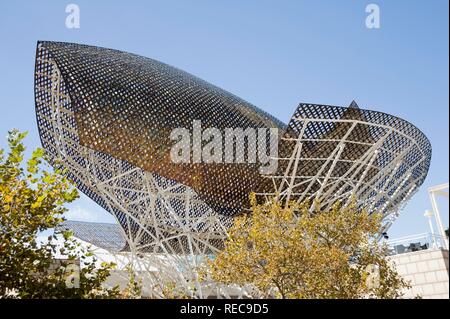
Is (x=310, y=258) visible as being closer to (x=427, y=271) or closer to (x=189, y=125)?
(x=189, y=125)

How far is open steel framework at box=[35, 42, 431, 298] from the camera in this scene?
1669 cm

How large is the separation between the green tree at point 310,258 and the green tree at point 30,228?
18.5 ft

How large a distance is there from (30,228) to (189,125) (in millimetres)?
10154

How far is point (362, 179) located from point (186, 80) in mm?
7976

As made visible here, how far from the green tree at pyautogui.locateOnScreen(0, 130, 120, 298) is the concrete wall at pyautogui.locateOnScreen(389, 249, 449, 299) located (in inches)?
607

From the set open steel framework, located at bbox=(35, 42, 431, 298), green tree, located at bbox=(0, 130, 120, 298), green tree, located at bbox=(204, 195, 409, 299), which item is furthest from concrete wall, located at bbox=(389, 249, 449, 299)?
green tree, located at bbox=(0, 130, 120, 298)

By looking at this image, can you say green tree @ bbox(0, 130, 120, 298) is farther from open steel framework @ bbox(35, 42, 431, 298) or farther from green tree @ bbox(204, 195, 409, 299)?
open steel framework @ bbox(35, 42, 431, 298)

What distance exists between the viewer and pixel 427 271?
21078 mm

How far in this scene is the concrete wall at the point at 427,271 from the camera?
810 inches

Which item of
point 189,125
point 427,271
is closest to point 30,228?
point 189,125

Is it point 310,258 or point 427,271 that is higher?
point 310,258

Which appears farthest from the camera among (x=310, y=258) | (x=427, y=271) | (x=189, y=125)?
(x=427, y=271)
